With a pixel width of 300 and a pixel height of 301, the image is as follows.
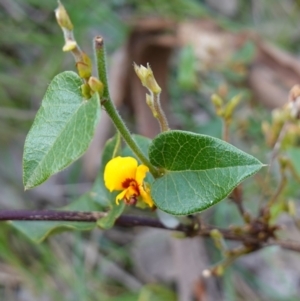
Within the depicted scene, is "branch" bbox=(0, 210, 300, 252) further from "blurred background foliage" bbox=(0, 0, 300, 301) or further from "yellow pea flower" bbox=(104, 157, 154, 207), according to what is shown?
"blurred background foliage" bbox=(0, 0, 300, 301)

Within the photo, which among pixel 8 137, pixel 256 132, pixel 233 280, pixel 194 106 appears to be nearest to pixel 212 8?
pixel 194 106

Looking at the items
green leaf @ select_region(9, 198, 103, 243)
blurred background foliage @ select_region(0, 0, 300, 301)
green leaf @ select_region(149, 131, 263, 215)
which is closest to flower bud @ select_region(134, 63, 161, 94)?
green leaf @ select_region(149, 131, 263, 215)

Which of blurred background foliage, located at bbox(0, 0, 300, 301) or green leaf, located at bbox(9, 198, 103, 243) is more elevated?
green leaf, located at bbox(9, 198, 103, 243)

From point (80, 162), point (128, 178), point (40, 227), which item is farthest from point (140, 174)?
point (80, 162)

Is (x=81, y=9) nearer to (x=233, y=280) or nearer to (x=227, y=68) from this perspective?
(x=227, y=68)

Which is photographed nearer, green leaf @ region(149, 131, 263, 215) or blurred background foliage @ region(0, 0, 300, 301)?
green leaf @ region(149, 131, 263, 215)

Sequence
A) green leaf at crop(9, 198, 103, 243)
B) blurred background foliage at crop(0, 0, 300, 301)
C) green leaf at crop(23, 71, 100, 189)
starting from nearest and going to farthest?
green leaf at crop(23, 71, 100, 189) < green leaf at crop(9, 198, 103, 243) < blurred background foliage at crop(0, 0, 300, 301)
